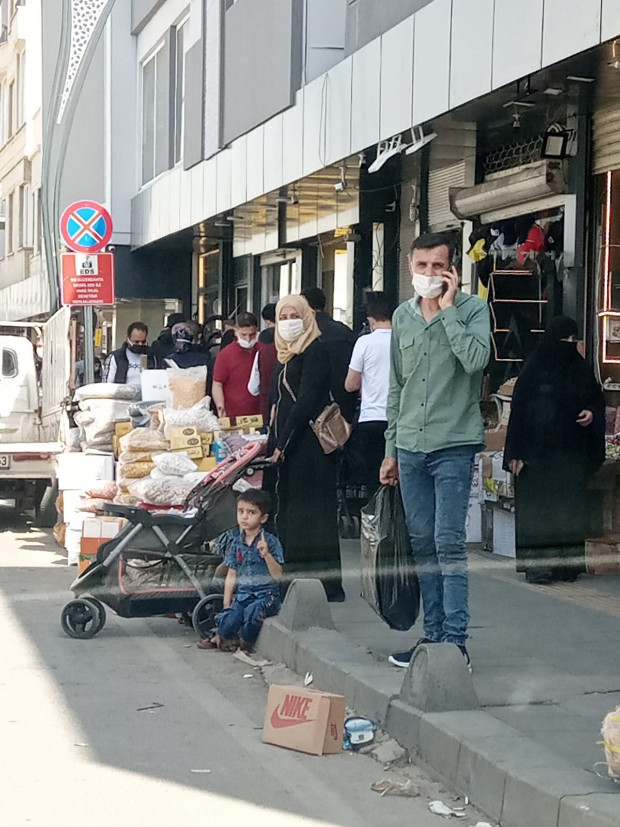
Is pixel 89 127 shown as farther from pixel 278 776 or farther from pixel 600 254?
pixel 278 776

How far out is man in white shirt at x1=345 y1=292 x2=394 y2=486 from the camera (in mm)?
10281

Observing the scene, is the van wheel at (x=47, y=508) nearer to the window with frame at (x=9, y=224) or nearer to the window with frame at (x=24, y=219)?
the window with frame at (x=24, y=219)

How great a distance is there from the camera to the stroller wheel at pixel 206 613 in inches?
322

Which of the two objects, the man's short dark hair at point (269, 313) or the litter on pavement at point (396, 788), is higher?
the man's short dark hair at point (269, 313)

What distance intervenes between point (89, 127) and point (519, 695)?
2181 cm

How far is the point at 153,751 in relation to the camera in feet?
18.9

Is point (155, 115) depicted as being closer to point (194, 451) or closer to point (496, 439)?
point (496, 439)

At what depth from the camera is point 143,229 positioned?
22.8m

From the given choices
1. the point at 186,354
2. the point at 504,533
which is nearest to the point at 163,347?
the point at 186,354

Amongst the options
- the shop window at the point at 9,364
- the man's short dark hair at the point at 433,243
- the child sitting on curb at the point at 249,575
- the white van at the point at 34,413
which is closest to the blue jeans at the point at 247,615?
the child sitting on curb at the point at 249,575

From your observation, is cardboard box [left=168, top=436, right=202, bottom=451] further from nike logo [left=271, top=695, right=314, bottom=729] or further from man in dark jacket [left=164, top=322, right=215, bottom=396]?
Result: nike logo [left=271, top=695, right=314, bottom=729]

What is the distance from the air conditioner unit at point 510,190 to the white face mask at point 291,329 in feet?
10.2

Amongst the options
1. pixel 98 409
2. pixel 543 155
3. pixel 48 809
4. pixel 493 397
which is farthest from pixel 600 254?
pixel 48 809

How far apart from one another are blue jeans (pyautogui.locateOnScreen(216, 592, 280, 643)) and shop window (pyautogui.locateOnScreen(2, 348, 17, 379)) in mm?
7928
